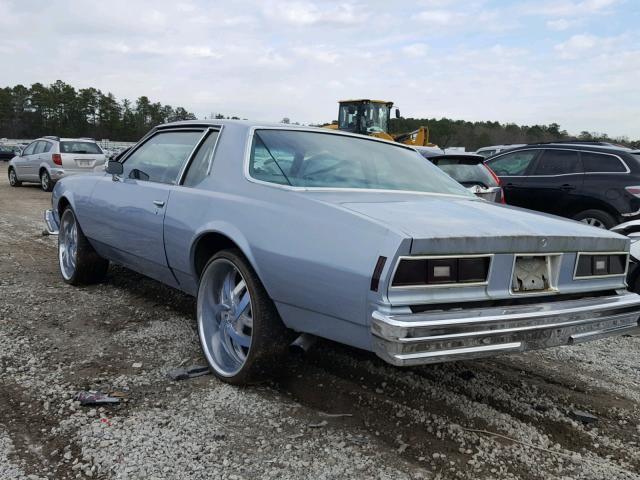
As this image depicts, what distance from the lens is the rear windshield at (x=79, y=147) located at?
14680 millimetres

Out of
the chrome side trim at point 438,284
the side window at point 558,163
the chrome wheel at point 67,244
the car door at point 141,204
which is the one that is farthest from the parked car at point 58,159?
the chrome side trim at point 438,284

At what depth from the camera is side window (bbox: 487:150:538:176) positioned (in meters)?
8.55

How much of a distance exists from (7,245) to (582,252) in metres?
6.51

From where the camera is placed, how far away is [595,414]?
2.94 m

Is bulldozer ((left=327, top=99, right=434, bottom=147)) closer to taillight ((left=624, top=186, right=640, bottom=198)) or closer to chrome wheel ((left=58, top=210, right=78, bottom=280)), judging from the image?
taillight ((left=624, top=186, right=640, bottom=198))

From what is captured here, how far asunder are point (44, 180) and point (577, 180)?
1314cm

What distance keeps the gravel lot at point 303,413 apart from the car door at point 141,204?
1.62ft

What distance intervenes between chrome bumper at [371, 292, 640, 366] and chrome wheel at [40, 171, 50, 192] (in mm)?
14788

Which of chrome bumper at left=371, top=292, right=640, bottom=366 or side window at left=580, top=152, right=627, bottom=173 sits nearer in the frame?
chrome bumper at left=371, top=292, right=640, bottom=366

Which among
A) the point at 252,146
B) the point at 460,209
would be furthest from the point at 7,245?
the point at 460,209

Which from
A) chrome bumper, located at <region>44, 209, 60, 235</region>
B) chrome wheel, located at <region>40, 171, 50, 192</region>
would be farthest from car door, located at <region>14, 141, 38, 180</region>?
chrome bumper, located at <region>44, 209, 60, 235</region>

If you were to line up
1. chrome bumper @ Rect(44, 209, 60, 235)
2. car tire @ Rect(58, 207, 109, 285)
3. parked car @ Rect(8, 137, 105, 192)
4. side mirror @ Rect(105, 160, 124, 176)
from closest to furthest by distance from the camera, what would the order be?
side mirror @ Rect(105, 160, 124, 176), car tire @ Rect(58, 207, 109, 285), chrome bumper @ Rect(44, 209, 60, 235), parked car @ Rect(8, 137, 105, 192)

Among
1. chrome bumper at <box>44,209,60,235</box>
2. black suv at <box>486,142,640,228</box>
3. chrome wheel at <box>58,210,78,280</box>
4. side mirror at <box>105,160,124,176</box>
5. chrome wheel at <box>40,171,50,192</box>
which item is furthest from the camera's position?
chrome wheel at <box>40,171,50,192</box>

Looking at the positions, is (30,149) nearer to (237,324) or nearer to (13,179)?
(13,179)
